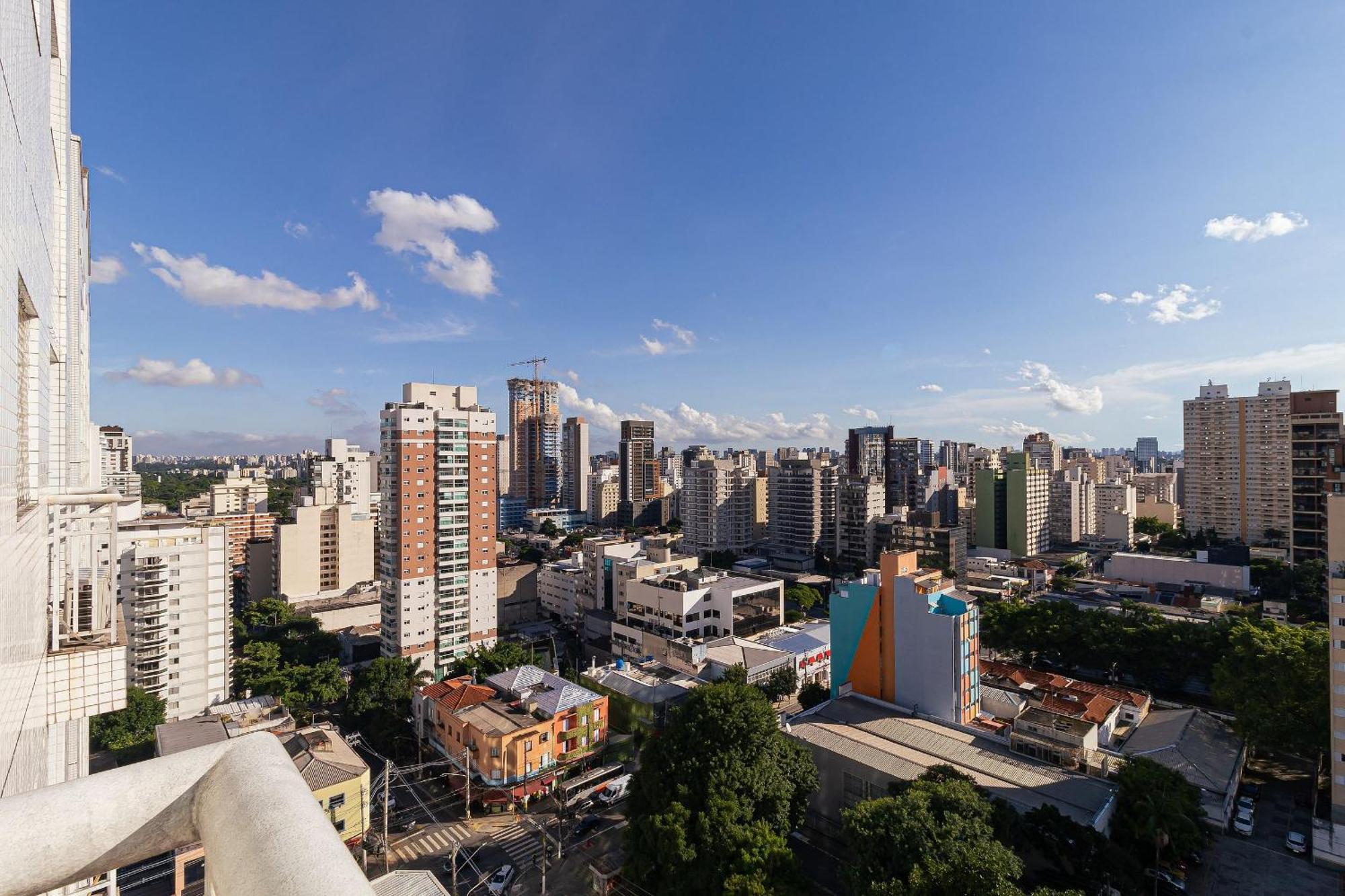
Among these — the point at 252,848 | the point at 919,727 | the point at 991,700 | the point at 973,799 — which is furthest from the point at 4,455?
the point at 991,700

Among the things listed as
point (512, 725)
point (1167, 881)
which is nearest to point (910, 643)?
point (1167, 881)

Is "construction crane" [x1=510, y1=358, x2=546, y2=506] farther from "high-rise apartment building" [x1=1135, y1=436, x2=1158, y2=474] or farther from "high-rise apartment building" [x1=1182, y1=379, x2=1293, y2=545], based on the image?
"high-rise apartment building" [x1=1135, y1=436, x2=1158, y2=474]

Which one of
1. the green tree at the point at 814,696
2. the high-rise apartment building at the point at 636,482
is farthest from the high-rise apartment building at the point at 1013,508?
the green tree at the point at 814,696

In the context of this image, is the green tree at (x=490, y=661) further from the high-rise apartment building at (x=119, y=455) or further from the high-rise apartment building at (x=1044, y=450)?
the high-rise apartment building at (x=1044, y=450)

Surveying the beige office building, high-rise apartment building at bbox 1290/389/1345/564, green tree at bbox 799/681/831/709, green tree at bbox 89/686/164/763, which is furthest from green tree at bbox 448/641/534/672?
high-rise apartment building at bbox 1290/389/1345/564

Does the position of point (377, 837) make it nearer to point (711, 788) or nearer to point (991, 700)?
point (711, 788)

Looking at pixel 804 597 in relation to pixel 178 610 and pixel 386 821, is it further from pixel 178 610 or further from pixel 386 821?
pixel 178 610
